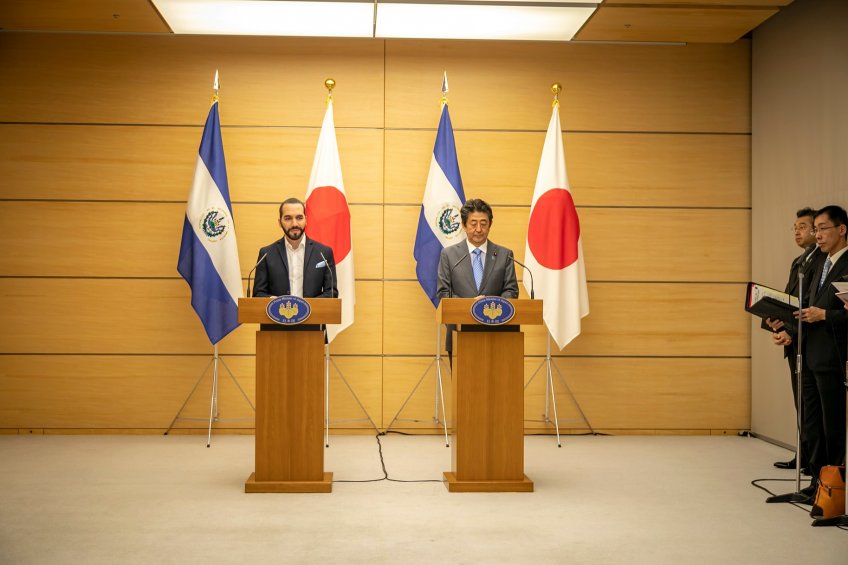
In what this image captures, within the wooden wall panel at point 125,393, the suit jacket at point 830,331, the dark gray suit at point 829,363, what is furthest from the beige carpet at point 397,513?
the suit jacket at point 830,331

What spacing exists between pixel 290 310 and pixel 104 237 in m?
2.84

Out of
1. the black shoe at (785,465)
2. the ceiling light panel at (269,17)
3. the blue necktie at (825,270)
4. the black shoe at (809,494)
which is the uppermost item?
the ceiling light panel at (269,17)

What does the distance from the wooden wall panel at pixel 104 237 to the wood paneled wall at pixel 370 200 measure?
0.02 meters

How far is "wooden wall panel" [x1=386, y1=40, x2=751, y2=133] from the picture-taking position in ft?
22.2

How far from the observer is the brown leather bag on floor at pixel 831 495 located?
3.91 m

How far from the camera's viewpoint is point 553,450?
19.6 ft

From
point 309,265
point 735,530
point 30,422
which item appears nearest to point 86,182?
point 30,422

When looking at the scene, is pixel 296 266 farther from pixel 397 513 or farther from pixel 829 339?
pixel 829 339

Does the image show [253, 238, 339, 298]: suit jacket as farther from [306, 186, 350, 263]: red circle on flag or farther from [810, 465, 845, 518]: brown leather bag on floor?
[810, 465, 845, 518]: brown leather bag on floor

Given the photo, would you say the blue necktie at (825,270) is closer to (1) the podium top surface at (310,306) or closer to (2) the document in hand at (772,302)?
(2) the document in hand at (772,302)

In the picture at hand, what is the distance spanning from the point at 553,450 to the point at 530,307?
1834 mm

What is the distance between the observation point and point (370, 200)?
6.71 meters

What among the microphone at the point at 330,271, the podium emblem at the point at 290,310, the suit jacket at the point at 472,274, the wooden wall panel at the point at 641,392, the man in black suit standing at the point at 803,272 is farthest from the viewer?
the wooden wall panel at the point at 641,392

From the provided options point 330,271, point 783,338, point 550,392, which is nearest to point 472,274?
point 330,271
